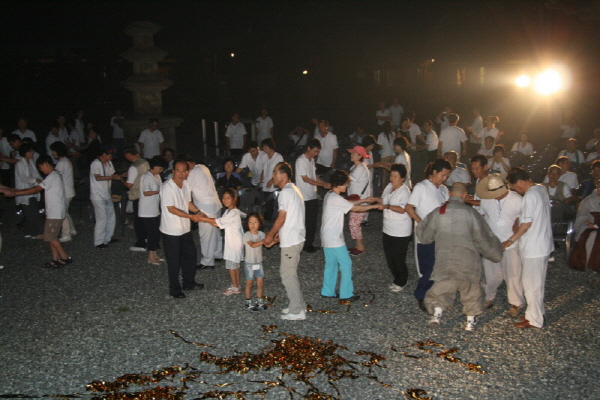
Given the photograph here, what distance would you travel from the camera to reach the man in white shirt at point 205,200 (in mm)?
8297

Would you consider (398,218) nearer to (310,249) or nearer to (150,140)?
(310,249)

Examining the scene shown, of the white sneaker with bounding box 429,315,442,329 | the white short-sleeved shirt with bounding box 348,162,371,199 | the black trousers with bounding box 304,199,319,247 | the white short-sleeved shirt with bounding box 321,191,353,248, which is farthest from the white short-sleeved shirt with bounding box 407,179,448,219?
the black trousers with bounding box 304,199,319,247

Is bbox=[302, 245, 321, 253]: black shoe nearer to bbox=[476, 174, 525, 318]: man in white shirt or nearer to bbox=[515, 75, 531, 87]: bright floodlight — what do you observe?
bbox=[476, 174, 525, 318]: man in white shirt

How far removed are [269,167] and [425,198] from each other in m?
3.66

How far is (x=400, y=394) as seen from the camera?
5.11 metres

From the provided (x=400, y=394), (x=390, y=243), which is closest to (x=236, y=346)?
(x=400, y=394)

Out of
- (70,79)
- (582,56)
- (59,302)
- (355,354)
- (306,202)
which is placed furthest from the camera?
(70,79)

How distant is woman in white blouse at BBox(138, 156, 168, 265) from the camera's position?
→ 8.78 meters

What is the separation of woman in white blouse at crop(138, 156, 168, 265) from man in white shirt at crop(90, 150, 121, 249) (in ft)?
3.40

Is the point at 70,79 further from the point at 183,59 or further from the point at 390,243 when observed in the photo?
the point at 390,243

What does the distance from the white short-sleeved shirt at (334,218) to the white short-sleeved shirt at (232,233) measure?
3.62 ft

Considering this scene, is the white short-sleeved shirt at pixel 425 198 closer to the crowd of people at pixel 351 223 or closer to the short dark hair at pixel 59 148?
the crowd of people at pixel 351 223

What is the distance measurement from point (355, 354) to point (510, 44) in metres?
18.9

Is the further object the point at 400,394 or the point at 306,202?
the point at 306,202
